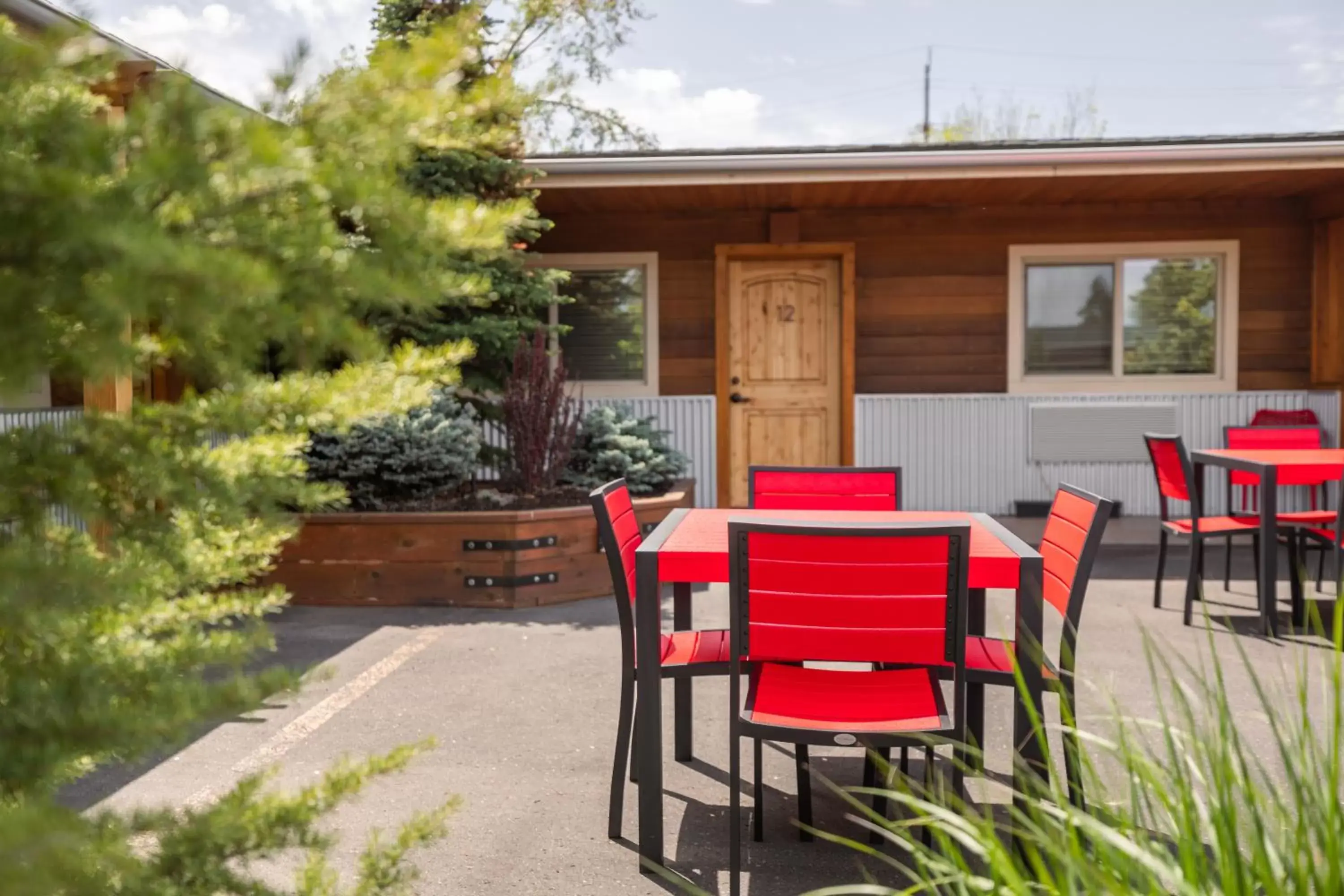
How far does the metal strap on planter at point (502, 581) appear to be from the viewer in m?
5.93

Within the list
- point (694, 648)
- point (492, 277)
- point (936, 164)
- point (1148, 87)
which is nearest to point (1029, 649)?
point (694, 648)

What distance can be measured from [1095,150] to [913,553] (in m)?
6.20

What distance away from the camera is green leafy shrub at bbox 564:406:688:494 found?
23.4 ft

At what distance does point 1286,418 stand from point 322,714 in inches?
315

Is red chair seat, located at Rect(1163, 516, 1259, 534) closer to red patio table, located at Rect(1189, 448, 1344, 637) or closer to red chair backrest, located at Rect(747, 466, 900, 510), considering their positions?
red patio table, located at Rect(1189, 448, 1344, 637)

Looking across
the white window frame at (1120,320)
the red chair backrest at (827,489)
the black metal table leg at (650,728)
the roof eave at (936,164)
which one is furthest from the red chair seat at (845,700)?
the white window frame at (1120,320)

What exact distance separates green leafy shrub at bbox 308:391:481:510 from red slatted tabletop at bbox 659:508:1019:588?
3.08 meters

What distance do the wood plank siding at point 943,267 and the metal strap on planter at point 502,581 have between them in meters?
3.79

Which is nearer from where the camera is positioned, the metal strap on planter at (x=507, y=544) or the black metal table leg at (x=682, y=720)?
the black metal table leg at (x=682, y=720)

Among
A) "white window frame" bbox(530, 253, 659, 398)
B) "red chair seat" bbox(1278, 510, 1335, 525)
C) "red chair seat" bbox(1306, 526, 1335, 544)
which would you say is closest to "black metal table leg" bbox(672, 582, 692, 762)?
"red chair seat" bbox(1278, 510, 1335, 525)

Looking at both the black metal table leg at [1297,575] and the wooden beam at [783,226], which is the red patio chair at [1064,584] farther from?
the wooden beam at [783,226]

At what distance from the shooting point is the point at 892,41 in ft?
141

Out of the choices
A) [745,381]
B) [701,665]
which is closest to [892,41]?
[745,381]

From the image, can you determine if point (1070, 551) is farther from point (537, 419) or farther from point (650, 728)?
point (537, 419)
